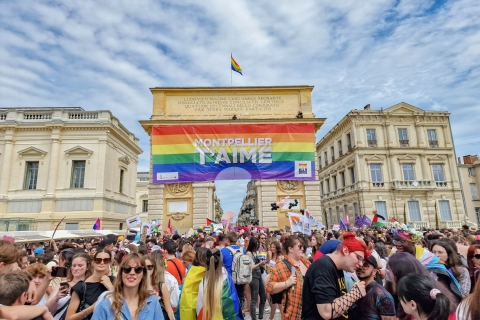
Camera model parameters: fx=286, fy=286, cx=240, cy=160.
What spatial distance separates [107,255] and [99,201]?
23600mm

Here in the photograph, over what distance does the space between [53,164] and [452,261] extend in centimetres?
2809

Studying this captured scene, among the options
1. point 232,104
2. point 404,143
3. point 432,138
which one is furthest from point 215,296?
point 432,138

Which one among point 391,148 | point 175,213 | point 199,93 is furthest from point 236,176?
point 391,148

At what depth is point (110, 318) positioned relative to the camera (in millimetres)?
2521

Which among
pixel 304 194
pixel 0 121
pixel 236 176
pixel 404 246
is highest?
pixel 0 121

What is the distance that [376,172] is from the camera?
99.7 feet

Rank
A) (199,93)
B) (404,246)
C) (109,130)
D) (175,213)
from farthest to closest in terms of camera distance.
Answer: (109,130) < (199,93) < (175,213) < (404,246)

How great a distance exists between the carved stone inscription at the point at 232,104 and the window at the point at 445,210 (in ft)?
67.4

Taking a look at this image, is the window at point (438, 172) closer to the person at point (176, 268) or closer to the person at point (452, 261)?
the person at point (452, 261)

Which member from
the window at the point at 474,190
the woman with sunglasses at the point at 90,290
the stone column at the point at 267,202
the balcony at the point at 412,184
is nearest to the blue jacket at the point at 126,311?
the woman with sunglasses at the point at 90,290

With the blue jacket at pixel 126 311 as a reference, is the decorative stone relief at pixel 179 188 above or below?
above

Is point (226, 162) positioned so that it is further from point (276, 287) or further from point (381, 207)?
point (381, 207)

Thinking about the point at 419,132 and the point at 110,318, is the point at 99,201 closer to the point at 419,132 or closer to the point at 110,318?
the point at 110,318

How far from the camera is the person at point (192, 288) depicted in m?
3.80
